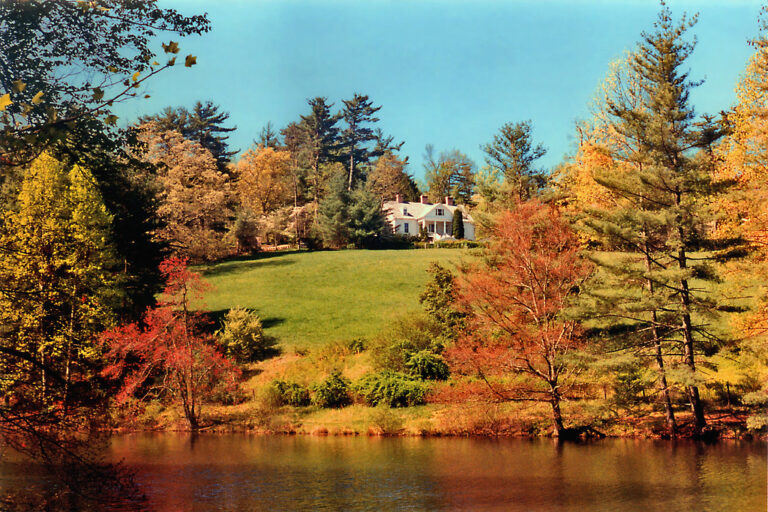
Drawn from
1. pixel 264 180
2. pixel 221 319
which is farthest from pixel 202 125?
pixel 221 319

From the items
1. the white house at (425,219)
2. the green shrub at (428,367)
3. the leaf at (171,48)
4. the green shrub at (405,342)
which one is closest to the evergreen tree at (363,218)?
the white house at (425,219)

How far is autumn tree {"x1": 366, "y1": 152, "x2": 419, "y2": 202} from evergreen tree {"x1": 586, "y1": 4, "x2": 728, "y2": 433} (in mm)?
65167

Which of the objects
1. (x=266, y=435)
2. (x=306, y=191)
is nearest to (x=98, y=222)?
(x=266, y=435)

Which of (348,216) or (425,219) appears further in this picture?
(425,219)

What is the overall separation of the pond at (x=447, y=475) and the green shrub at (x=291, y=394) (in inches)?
228

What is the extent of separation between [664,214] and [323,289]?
112ft

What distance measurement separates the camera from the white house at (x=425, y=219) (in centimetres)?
9056

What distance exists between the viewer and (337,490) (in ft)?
57.1

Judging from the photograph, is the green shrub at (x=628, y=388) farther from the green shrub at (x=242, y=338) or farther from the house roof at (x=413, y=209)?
the house roof at (x=413, y=209)

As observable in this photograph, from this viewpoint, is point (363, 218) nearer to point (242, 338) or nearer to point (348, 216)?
point (348, 216)

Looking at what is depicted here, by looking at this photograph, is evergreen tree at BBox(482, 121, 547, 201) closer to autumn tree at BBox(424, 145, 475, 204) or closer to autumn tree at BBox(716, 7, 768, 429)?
autumn tree at BBox(716, 7, 768, 429)

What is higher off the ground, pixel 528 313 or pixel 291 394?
pixel 528 313

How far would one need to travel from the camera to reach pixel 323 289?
2144 inches

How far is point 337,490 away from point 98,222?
2065cm
